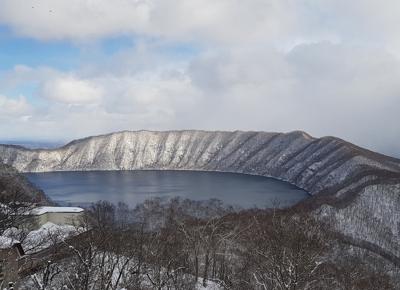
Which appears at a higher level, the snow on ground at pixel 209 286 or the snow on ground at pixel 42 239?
the snow on ground at pixel 42 239

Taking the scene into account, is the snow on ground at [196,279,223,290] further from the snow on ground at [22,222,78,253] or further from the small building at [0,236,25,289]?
the small building at [0,236,25,289]

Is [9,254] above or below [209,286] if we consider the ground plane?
above

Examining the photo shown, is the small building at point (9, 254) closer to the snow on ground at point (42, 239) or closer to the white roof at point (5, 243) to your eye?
the white roof at point (5, 243)

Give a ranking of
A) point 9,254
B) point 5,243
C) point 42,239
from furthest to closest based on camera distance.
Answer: point 42,239 → point 5,243 → point 9,254

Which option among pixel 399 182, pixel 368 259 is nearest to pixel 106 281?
pixel 368 259

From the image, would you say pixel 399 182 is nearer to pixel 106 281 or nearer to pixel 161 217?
pixel 161 217

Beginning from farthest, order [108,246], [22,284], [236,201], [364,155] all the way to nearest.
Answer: [364,155] → [236,201] → [108,246] → [22,284]

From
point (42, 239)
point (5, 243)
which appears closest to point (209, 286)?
point (42, 239)

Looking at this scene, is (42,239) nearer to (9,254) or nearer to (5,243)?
(5,243)

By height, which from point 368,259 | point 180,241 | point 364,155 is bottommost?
point 368,259

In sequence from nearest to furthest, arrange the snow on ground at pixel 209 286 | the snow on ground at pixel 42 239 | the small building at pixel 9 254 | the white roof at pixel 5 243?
the small building at pixel 9 254 → the snow on ground at pixel 42 239 → the white roof at pixel 5 243 → the snow on ground at pixel 209 286

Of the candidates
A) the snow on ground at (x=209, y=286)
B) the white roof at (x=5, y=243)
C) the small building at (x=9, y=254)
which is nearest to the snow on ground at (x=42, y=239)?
the small building at (x=9, y=254)
